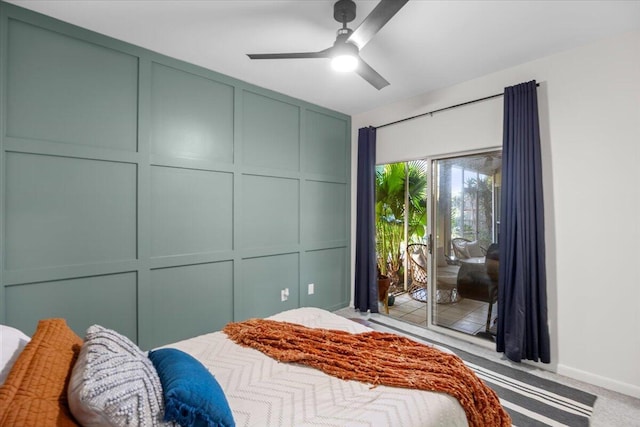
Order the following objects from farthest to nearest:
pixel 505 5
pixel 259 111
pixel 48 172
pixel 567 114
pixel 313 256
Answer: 1. pixel 313 256
2. pixel 259 111
3. pixel 567 114
4. pixel 48 172
5. pixel 505 5

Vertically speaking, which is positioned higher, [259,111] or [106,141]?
[259,111]

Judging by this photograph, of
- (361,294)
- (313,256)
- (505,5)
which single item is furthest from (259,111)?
(361,294)

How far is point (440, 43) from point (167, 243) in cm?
279

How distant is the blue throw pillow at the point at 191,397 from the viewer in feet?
2.79

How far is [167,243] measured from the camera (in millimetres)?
2592

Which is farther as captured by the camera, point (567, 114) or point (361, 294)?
point (361, 294)

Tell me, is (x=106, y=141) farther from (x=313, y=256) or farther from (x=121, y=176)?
(x=313, y=256)

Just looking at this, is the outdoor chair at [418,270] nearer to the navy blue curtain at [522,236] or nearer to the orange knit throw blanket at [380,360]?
the navy blue curtain at [522,236]

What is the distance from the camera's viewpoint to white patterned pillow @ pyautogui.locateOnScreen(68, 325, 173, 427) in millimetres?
769

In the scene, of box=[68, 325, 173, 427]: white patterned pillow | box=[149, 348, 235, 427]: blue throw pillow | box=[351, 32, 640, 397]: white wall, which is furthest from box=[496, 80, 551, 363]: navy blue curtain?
box=[68, 325, 173, 427]: white patterned pillow

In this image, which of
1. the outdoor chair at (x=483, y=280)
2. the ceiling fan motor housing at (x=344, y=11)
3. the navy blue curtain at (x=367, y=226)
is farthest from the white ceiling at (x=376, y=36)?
the outdoor chair at (x=483, y=280)

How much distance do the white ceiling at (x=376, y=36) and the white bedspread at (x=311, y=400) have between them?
2.15 metres

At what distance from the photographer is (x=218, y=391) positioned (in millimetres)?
1022

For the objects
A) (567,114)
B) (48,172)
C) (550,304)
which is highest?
(567,114)
